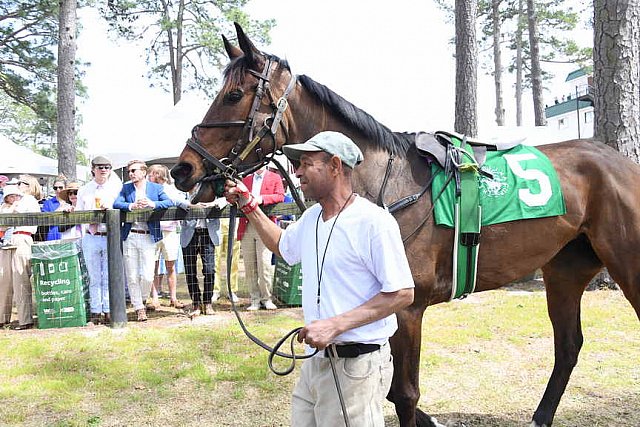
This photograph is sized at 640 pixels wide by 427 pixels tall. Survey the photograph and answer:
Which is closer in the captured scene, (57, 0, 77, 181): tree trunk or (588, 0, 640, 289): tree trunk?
(588, 0, 640, 289): tree trunk

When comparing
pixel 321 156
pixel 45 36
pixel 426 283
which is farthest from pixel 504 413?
pixel 45 36

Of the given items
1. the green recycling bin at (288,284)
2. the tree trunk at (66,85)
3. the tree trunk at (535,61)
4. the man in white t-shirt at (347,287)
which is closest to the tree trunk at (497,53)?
→ the tree trunk at (535,61)

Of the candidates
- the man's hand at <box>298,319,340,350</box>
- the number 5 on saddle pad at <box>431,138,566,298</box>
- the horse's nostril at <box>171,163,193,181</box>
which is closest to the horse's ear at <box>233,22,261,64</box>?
the horse's nostril at <box>171,163,193,181</box>

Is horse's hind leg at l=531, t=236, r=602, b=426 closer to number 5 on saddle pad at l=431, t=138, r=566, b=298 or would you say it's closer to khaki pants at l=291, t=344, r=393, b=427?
number 5 on saddle pad at l=431, t=138, r=566, b=298

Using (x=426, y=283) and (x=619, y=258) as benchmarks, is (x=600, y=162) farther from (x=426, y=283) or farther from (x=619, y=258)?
(x=426, y=283)

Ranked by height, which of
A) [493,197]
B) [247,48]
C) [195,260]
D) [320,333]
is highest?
[247,48]

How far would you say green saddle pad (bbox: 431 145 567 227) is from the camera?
3.38 metres

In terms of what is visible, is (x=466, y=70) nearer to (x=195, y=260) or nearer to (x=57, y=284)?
(x=195, y=260)

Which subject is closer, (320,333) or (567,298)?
(320,333)

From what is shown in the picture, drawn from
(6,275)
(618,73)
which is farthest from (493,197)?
(6,275)

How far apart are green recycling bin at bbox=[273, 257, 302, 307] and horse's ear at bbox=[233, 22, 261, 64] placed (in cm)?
440

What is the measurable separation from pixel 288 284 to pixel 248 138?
4.78 metres

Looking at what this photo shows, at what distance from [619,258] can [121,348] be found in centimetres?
470

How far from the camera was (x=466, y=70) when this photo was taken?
35.5ft
